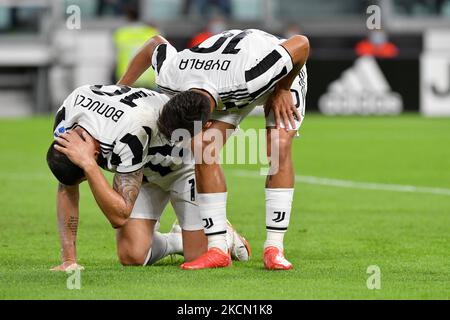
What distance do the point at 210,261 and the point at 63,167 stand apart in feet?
3.30

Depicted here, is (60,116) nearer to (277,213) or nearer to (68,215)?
(68,215)

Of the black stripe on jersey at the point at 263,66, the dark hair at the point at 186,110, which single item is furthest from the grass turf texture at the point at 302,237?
the black stripe on jersey at the point at 263,66

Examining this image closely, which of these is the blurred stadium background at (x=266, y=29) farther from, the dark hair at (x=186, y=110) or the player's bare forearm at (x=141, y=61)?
the dark hair at (x=186, y=110)

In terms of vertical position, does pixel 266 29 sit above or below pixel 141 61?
below

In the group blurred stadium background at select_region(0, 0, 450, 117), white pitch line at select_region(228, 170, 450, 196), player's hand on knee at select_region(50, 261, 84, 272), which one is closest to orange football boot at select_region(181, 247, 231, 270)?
player's hand on knee at select_region(50, 261, 84, 272)

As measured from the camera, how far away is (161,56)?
719 centimetres

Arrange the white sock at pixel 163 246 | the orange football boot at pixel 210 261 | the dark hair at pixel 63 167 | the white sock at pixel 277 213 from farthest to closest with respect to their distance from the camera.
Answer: the white sock at pixel 163 246 → the white sock at pixel 277 213 → the orange football boot at pixel 210 261 → the dark hair at pixel 63 167

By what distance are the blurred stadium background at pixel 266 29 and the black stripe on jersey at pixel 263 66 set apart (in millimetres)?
14749

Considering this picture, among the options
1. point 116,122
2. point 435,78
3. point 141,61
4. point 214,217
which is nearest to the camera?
point 116,122

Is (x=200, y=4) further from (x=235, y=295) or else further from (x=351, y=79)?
(x=235, y=295)

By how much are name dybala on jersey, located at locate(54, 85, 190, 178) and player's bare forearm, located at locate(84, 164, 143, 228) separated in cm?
6

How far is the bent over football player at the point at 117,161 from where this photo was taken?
657cm

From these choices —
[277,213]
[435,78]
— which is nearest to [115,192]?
[277,213]

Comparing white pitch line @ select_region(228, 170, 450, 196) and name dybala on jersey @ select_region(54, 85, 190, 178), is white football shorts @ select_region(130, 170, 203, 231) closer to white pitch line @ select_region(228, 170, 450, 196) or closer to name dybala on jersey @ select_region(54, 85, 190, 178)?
name dybala on jersey @ select_region(54, 85, 190, 178)
